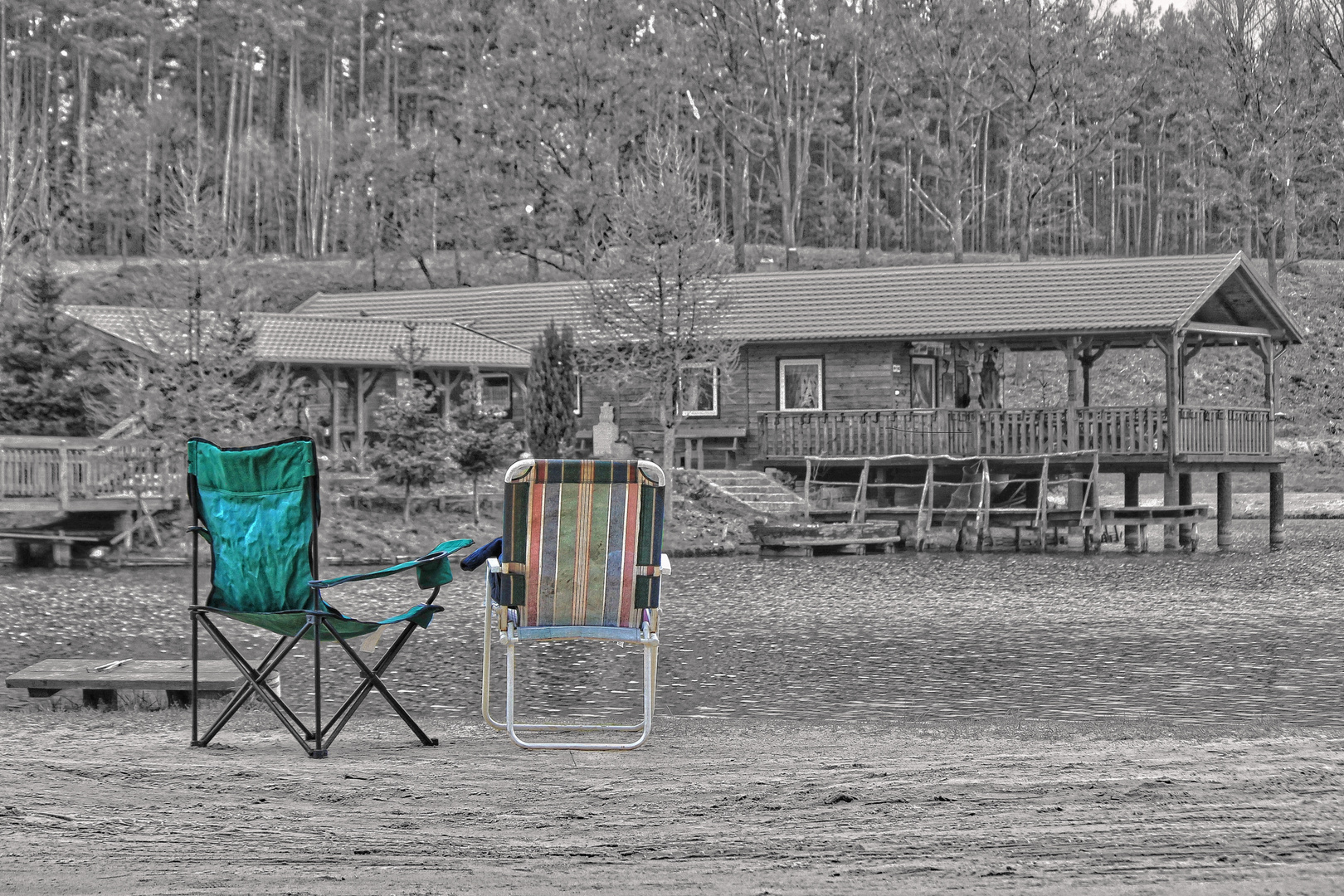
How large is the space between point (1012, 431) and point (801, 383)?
5.55 meters

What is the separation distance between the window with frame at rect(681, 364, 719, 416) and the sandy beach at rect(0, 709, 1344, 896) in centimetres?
2680

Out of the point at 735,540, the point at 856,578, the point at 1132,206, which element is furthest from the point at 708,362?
the point at 1132,206

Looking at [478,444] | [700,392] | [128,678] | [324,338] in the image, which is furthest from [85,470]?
[128,678]

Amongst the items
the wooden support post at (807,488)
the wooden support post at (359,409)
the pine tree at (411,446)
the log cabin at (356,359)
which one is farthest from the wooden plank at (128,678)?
the wooden support post at (359,409)

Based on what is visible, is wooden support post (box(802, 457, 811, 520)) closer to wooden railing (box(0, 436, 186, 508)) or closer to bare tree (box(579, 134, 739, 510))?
bare tree (box(579, 134, 739, 510))

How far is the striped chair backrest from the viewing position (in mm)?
7133

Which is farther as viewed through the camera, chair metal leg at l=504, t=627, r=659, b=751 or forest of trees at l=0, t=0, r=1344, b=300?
forest of trees at l=0, t=0, r=1344, b=300

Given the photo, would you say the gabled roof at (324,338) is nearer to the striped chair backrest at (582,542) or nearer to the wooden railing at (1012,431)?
the wooden railing at (1012,431)

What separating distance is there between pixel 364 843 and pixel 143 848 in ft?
2.02

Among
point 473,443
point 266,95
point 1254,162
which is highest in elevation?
point 266,95

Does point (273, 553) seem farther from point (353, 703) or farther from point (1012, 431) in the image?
point (1012, 431)

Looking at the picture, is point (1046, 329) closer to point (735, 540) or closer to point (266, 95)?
point (735, 540)

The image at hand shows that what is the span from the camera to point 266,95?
72.2 meters

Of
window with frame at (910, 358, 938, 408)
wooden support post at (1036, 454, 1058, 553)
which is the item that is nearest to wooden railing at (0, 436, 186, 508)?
wooden support post at (1036, 454, 1058, 553)
